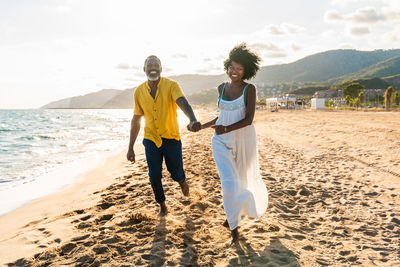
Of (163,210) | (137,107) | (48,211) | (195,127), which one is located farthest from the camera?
(48,211)

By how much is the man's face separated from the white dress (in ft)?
3.09

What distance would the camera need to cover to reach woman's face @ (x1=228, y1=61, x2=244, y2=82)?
2840 mm

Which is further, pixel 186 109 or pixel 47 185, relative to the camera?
pixel 47 185

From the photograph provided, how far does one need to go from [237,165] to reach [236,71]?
1055 mm

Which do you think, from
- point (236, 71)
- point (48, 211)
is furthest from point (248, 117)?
point (48, 211)

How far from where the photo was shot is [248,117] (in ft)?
8.82

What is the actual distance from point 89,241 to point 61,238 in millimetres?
432

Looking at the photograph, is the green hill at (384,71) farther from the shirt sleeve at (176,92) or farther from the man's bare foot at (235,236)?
the man's bare foot at (235,236)

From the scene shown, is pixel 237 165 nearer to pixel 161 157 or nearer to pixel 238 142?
pixel 238 142

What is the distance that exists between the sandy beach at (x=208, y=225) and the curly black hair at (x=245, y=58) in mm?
1918

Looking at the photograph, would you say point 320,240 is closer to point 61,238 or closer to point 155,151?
point 155,151

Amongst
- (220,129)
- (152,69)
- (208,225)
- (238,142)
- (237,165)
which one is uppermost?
(152,69)

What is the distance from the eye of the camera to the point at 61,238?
3098 millimetres

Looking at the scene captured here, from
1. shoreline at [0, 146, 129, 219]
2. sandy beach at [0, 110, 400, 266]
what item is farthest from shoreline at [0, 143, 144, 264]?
shoreline at [0, 146, 129, 219]
